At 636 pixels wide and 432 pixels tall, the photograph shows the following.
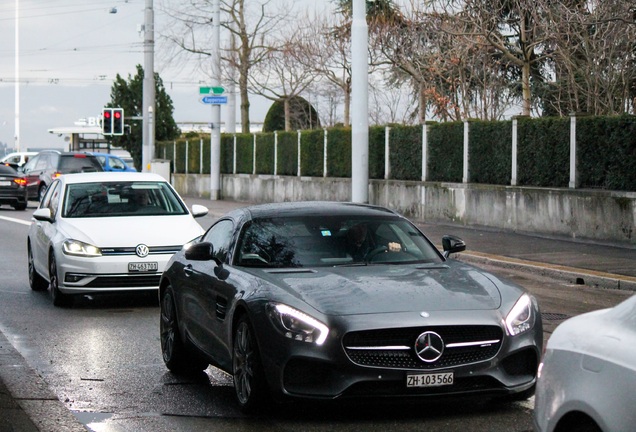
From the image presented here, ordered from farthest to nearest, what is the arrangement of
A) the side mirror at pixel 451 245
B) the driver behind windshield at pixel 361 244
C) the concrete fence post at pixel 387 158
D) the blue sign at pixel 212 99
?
the blue sign at pixel 212 99
the concrete fence post at pixel 387 158
the side mirror at pixel 451 245
the driver behind windshield at pixel 361 244

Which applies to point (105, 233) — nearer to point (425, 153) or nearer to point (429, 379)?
point (429, 379)

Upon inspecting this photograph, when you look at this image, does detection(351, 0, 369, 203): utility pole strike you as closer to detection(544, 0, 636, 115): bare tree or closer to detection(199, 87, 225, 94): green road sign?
detection(544, 0, 636, 115): bare tree

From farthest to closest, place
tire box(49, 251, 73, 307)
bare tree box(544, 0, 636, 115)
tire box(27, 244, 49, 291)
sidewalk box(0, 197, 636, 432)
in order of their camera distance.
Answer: bare tree box(544, 0, 636, 115) < tire box(27, 244, 49, 291) < tire box(49, 251, 73, 307) < sidewalk box(0, 197, 636, 432)

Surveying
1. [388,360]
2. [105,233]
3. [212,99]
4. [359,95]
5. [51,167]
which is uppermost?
[212,99]

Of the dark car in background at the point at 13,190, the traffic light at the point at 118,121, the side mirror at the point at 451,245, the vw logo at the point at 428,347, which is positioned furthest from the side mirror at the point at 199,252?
the traffic light at the point at 118,121

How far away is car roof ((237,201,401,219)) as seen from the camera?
9.06 metres

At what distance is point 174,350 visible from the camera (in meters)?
9.55

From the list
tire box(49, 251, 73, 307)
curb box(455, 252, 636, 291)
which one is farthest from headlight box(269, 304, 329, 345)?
curb box(455, 252, 636, 291)

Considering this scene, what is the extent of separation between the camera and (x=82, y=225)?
1417 centimetres

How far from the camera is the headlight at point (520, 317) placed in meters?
7.45

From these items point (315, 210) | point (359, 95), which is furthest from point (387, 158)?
point (315, 210)

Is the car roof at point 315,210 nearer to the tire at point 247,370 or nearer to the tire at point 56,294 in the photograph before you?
the tire at point 247,370

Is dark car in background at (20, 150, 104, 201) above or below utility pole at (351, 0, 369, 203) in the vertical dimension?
below

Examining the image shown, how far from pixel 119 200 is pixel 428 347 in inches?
330
